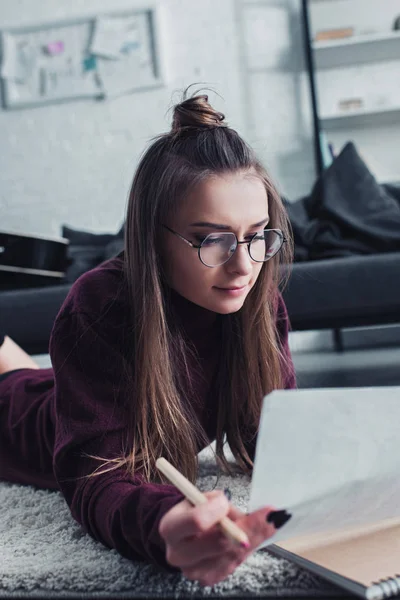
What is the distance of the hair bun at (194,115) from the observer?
0.93m

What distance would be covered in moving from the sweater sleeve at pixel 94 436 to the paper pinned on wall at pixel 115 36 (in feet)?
10.8

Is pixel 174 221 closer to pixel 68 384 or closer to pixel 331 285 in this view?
pixel 68 384

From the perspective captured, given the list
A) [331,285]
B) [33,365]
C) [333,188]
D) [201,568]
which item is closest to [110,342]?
[201,568]

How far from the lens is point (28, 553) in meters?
0.86

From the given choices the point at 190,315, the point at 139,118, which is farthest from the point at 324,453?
the point at 139,118

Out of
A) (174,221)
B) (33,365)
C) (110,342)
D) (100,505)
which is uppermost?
(174,221)

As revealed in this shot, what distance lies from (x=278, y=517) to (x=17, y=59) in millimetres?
3924

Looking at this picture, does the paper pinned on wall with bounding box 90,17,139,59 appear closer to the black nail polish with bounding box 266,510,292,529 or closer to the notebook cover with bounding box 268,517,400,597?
the notebook cover with bounding box 268,517,400,597

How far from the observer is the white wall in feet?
12.6

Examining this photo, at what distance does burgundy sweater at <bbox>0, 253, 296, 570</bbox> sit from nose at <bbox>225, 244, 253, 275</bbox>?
13 centimetres

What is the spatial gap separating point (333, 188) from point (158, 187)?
1551 mm

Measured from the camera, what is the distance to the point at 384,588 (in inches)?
23.0

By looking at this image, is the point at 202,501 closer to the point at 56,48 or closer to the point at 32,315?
the point at 32,315

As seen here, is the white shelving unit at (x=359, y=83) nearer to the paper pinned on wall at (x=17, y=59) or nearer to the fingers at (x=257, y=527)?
the paper pinned on wall at (x=17, y=59)
